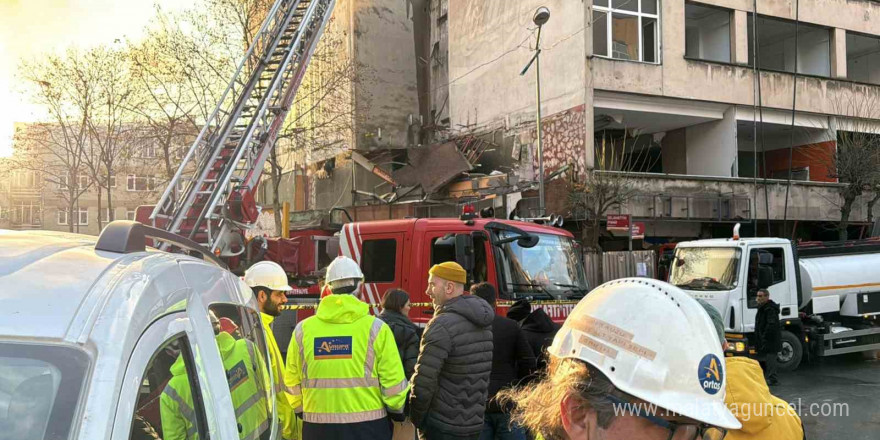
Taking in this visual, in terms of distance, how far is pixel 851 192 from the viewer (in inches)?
840

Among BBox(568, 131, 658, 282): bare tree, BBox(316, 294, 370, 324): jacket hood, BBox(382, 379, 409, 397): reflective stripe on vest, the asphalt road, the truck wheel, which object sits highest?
BBox(568, 131, 658, 282): bare tree

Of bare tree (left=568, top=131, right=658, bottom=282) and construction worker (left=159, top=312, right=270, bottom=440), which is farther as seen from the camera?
bare tree (left=568, top=131, right=658, bottom=282)

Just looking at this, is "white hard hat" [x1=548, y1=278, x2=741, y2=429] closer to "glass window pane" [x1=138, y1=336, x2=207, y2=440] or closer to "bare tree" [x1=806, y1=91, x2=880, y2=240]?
"glass window pane" [x1=138, y1=336, x2=207, y2=440]

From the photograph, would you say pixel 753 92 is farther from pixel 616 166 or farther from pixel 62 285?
pixel 62 285

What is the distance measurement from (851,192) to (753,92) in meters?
4.66

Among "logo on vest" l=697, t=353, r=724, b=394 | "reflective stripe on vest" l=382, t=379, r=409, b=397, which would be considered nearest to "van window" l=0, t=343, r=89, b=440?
"logo on vest" l=697, t=353, r=724, b=394

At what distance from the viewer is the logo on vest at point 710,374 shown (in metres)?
1.37

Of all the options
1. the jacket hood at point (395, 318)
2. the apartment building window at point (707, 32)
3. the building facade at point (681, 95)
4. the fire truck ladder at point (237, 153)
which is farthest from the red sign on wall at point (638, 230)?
the jacket hood at point (395, 318)

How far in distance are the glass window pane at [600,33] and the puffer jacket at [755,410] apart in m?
19.6

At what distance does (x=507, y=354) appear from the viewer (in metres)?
4.82

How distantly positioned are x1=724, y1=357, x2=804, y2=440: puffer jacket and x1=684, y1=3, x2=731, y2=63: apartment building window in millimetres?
22463

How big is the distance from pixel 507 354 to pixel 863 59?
30555 mm

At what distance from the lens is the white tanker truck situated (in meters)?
11.1

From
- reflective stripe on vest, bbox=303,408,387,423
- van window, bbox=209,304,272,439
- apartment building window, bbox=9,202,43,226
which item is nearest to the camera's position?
van window, bbox=209,304,272,439
